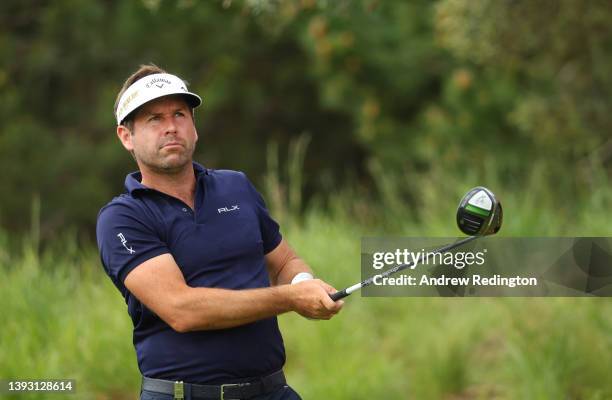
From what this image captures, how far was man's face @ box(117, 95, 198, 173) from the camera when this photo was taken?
15.7 ft

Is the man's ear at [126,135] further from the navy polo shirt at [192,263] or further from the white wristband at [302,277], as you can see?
the white wristband at [302,277]

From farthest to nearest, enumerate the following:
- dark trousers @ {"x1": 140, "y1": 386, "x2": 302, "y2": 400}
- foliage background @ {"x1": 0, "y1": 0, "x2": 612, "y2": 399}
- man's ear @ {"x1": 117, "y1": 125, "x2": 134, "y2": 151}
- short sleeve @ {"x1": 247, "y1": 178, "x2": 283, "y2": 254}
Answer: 1. foliage background @ {"x1": 0, "y1": 0, "x2": 612, "y2": 399}
2. short sleeve @ {"x1": 247, "y1": 178, "x2": 283, "y2": 254}
3. man's ear @ {"x1": 117, "y1": 125, "x2": 134, "y2": 151}
4. dark trousers @ {"x1": 140, "y1": 386, "x2": 302, "y2": 400}

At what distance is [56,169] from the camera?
18844 millimetres

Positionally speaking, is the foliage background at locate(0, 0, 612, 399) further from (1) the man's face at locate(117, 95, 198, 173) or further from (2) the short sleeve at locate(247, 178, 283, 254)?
(1) the man's face at locate(117, 95, 198, 173)

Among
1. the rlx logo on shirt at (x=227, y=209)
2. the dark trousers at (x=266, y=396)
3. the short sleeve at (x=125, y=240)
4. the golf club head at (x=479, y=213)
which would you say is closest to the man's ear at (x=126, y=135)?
the short sleeve at (x=125, y=240)

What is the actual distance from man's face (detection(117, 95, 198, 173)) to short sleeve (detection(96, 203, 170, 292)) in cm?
25

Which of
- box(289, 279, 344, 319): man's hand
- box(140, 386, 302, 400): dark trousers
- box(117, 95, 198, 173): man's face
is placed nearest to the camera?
box(289, 279, 344, 319): man's hand

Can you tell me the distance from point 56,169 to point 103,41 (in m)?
2.47

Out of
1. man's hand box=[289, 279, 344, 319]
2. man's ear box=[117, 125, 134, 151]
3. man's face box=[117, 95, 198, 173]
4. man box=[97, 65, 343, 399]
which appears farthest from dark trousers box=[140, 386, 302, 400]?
man's ear box=[117, 125, 134, 151]

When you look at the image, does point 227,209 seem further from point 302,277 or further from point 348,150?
point 348,150

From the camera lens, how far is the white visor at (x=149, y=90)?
4.75 m

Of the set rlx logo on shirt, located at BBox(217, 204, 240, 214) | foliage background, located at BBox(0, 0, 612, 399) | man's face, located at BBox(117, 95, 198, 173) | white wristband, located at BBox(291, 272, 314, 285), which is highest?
foliage background, located at BBox(0, 0, 612, 399)

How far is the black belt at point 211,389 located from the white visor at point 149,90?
1.14 meters

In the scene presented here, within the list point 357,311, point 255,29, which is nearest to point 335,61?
point 255,29
